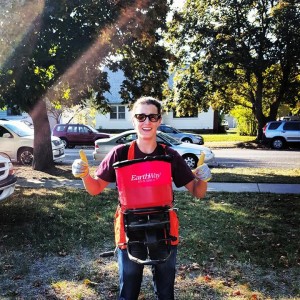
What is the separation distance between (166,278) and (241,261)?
2.41m

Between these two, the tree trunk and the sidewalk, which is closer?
the sidewalk

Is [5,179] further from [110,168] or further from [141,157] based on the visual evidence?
[141,157]

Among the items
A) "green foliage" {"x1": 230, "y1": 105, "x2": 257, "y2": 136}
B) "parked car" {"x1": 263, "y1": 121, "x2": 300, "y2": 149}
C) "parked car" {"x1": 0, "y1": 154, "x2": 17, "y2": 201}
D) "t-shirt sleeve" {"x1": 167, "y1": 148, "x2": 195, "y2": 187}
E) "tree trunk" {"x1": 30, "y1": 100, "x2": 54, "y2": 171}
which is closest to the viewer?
"t-shirt sleeve" {"x1": 167, "y1": 148, "x2": 195, "y2": 187}

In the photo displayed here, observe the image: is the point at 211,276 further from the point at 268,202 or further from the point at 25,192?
the point at 25,192

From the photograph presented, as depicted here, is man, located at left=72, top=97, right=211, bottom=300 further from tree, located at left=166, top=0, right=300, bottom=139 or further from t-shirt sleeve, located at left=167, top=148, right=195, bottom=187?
tree, located at left=166, top=0, right=300, bottom=139

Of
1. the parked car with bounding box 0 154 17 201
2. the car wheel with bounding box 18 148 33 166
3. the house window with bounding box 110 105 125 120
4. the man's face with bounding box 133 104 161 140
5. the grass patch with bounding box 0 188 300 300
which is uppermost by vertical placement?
the house window with bounding box 110 105 125 120

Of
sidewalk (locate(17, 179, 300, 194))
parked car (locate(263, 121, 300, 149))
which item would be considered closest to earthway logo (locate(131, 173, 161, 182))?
sidewalk (locate(17, 179, 300, 194))

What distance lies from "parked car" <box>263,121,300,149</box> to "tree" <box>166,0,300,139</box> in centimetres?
398

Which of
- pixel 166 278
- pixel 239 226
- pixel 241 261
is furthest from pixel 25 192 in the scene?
pixel 166 278

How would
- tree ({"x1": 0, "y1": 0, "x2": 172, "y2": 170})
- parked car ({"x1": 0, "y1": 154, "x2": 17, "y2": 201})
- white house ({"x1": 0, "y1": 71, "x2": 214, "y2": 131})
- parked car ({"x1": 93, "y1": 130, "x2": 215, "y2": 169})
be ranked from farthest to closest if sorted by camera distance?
white house ({"x1": 0, "y1": 71, "x2": 214, "y2": 131}) < parked car ({"x1": 93, "y1": 130, "x2": 215, "y2": 169}) < tree ({"x1": 0, "y1": 0, "x2": 172, "y2": 170}) < parked car ({"x1": 0, "y1": 154, "x2": 17, "y2": 201})

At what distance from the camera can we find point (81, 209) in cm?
714

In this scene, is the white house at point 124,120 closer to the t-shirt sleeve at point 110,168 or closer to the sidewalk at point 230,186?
the sidewalk at point 230,186

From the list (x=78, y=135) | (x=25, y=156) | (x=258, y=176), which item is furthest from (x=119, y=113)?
(x=258, y=176)

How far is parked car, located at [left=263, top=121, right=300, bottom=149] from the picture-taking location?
22406 millimetres
